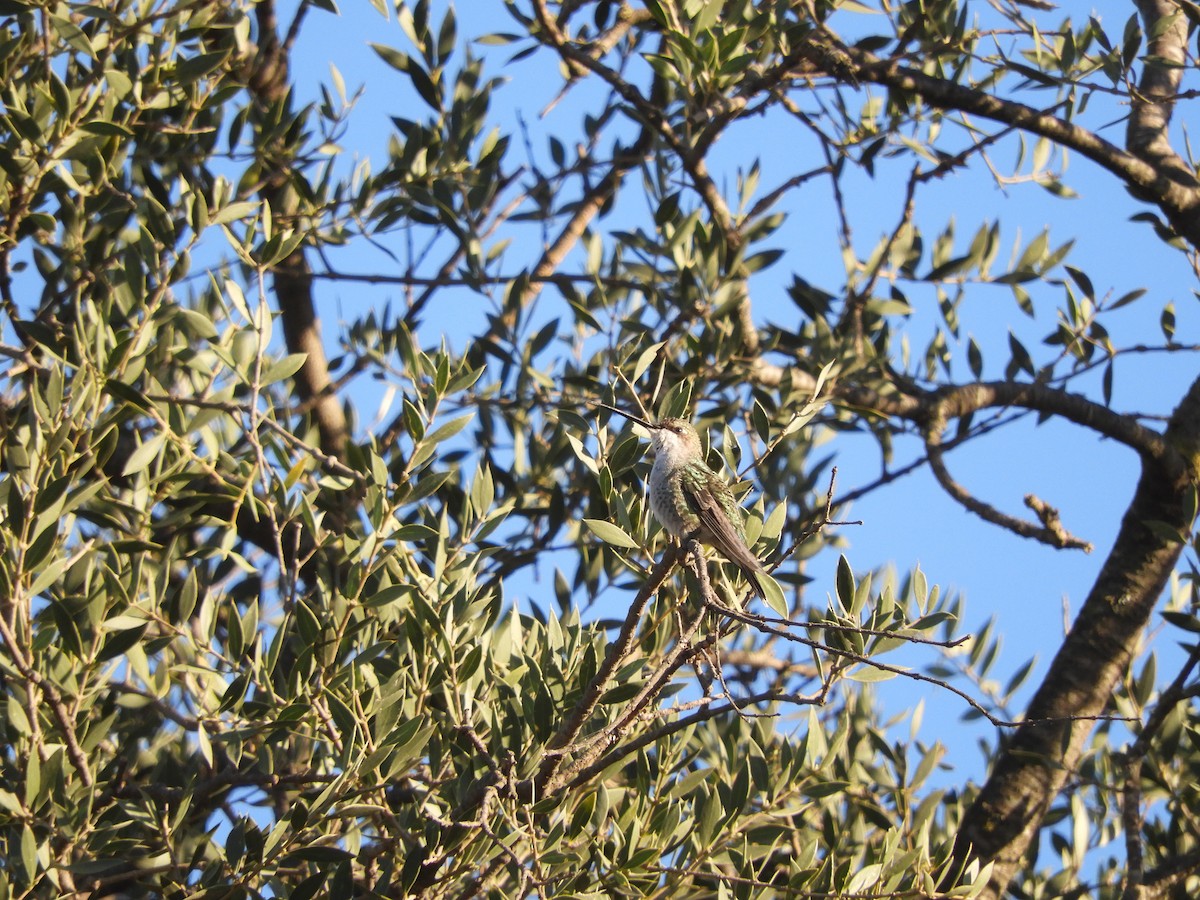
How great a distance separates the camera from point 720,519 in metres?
3.35

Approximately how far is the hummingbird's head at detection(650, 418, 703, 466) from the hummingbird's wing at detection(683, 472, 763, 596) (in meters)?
0.21

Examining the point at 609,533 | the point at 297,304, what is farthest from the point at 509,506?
the point at 297,304

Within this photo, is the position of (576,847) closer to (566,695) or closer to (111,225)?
(566,695)

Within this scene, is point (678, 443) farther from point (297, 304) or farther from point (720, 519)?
point (297, 304)

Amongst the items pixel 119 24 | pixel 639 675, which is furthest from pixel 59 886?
pixel 119 24

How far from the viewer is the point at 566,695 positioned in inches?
125

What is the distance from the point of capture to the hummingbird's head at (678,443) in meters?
3.81

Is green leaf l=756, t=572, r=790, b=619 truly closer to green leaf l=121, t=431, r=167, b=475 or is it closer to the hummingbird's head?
the hummingbird's head

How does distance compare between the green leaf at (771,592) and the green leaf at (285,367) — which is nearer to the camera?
the green leaf at (771,592)

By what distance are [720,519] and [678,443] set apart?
578 mm

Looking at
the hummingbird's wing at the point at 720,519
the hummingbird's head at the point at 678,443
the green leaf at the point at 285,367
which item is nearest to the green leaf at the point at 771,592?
the hummingbird's wing at the point at 720,519

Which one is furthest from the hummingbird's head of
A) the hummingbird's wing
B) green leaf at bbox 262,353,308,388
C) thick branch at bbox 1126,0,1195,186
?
thick branch at bbox 1126,0,1195,186

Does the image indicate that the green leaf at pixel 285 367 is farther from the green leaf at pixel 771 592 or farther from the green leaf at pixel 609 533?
the green leaf at pixel 771 592

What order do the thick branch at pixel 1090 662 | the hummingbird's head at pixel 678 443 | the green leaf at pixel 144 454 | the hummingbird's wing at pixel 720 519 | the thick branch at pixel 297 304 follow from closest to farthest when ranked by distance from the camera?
the hummingbird's wing at pixel 720 519 < the green leaf at pixel 144 454 < the hummingbird's head at pixel 678 443 < the thick branch at pixel 1090 662 < the thick branch at pixel 297 304
